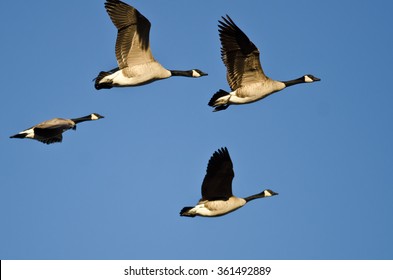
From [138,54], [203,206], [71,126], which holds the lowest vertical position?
[203,206]

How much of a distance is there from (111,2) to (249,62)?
304 cm

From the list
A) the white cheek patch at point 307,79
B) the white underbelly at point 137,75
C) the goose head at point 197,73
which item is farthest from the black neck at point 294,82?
the white underbelly at point 137,75

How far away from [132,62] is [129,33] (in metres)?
0.65

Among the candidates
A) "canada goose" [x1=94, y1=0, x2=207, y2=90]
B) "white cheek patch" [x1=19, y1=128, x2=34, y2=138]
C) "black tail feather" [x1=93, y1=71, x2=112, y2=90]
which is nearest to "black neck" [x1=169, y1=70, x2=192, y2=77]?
"canada goose" [x1=94, y1=0, x2=207, y2=90]

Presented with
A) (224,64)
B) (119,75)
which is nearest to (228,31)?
(224,64)

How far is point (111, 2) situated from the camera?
24578mm

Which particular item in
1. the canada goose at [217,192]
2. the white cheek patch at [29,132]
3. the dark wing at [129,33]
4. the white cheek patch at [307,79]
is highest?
the dark wing at [129,33]

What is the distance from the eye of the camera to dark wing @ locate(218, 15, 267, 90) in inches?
973

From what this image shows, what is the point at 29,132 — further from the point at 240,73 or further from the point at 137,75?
the point at 240,73

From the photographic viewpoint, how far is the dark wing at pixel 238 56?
24703mm

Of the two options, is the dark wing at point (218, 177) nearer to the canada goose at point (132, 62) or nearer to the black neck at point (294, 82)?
the canada goose at point (132, 62)

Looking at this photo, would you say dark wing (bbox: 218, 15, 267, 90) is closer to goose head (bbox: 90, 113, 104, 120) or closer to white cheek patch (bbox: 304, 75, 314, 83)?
white cheek patch (bbox: 304, 75, 314, 83)

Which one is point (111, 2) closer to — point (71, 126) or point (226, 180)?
point (71, 126)

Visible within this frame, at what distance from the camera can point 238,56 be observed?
24891 mm
